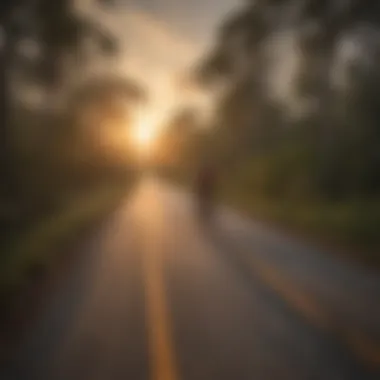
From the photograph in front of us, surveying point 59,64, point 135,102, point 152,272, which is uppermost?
point 135,102

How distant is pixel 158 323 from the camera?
7.39 meters

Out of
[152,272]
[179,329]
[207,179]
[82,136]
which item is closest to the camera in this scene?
[179,329]

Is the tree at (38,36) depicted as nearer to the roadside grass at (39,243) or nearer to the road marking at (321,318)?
the roadside grass at (39,243)

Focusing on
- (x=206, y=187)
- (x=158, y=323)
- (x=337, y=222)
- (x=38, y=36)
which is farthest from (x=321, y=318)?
(x=206, y=187)

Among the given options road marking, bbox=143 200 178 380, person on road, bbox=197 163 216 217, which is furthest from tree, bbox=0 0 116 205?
person on road, bbox=197 163 216 217

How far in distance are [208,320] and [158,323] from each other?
65cm

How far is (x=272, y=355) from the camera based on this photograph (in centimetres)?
593

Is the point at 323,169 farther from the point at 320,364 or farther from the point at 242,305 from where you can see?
the point at 320,364

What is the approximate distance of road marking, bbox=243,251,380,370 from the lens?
19.7 ft

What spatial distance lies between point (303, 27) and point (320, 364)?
21347 millimetres

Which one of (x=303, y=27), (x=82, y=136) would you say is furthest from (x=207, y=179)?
(x=82, y=136)

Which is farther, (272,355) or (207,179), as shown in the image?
(207,179)

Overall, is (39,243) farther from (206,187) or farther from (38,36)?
(206,187)

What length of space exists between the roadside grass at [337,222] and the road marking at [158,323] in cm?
457
